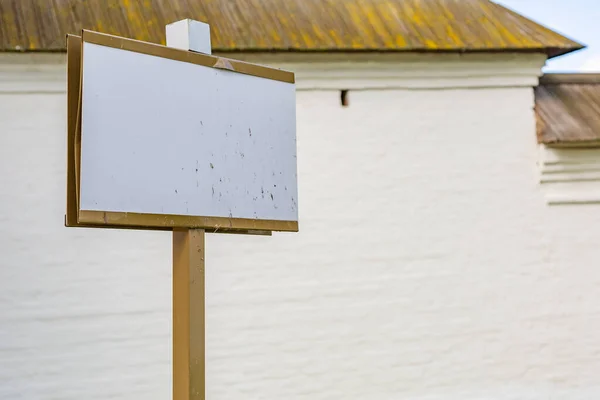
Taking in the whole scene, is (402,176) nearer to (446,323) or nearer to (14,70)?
(446,323)

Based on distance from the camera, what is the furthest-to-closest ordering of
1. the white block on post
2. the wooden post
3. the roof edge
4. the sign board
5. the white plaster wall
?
the roof edge → the white plaster wall → the white block on post → the wooden post → the sign board

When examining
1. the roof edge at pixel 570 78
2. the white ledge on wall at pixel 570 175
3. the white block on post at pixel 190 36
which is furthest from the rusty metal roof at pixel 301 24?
the white block on post at pixel 190 36

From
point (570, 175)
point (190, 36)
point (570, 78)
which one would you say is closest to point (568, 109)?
point (570, 78)

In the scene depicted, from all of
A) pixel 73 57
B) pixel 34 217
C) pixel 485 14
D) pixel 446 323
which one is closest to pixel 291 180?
pixel 73 57

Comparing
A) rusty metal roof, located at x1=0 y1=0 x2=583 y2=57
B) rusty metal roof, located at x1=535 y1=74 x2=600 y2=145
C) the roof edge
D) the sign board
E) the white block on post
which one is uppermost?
rusty metal roof, located at x1=0 y1=0 x2=583 y2=57

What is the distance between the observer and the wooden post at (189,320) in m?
2.65

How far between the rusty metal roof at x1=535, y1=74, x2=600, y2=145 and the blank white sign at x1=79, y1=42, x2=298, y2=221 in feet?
11.5

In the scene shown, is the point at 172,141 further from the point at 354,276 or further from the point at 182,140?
the point at 354,276

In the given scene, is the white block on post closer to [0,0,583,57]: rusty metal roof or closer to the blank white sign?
the blank white sign

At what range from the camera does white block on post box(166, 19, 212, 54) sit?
2.79 metres

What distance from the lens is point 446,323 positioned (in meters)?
5.82

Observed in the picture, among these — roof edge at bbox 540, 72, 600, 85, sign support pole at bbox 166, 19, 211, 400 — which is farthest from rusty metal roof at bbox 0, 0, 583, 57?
sign support pole at bbox 166, 19, 211, 400

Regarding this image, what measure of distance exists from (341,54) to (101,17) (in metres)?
1.59

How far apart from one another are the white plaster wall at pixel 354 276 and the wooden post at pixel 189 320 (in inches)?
Result: 104
